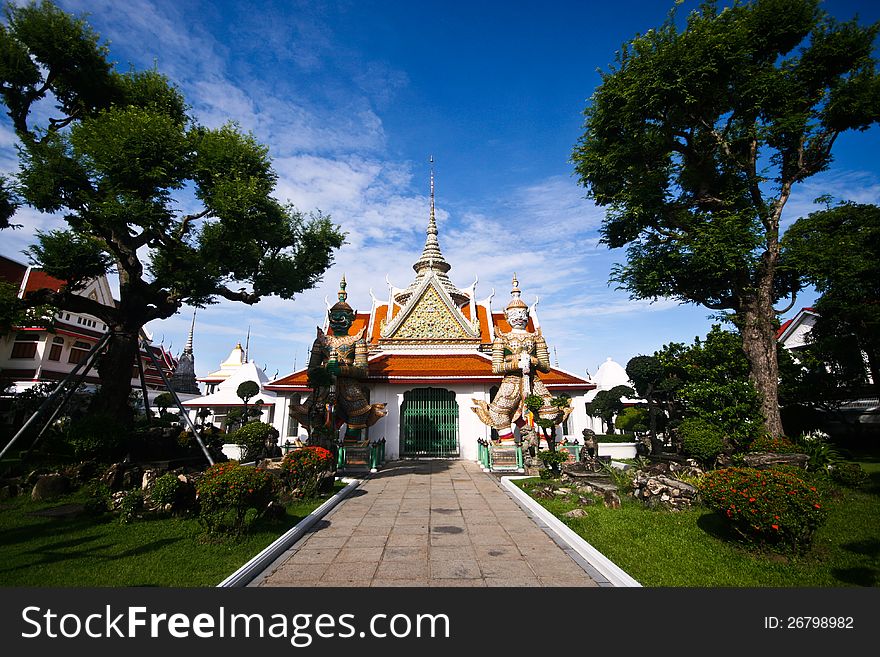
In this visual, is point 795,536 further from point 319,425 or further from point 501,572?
point 319,425

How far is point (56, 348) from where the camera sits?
73.6 ft

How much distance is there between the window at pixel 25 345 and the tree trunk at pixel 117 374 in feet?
56.5

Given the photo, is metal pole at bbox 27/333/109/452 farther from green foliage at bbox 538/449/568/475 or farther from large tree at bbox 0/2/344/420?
green foliage at bbox 538/449/568/475

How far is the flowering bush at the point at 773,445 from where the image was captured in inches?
370

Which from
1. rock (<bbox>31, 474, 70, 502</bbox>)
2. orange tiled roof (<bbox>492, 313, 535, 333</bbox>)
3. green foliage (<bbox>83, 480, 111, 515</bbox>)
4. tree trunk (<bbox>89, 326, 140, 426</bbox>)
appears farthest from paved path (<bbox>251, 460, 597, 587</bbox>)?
orange tiled roof (<bbox>492, 313, 535, 333</bbox>)

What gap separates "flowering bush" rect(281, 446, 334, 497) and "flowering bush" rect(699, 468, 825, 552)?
773 centimetres

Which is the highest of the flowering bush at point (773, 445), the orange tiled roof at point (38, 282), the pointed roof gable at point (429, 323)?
the orange tiled roof at point (38, 282)

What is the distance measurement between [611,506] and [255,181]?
1127 cm

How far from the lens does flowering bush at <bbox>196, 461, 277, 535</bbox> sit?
5738 millimetres

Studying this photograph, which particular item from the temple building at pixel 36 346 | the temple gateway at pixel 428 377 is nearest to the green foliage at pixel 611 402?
the temple gateway at pixel 428 377

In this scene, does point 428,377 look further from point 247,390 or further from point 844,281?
point 844,281

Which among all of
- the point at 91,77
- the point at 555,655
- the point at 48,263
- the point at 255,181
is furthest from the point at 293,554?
the point at 91,77

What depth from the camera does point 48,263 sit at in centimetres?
953

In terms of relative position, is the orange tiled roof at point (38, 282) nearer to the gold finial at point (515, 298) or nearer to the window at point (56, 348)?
the window at point (56, 348)
